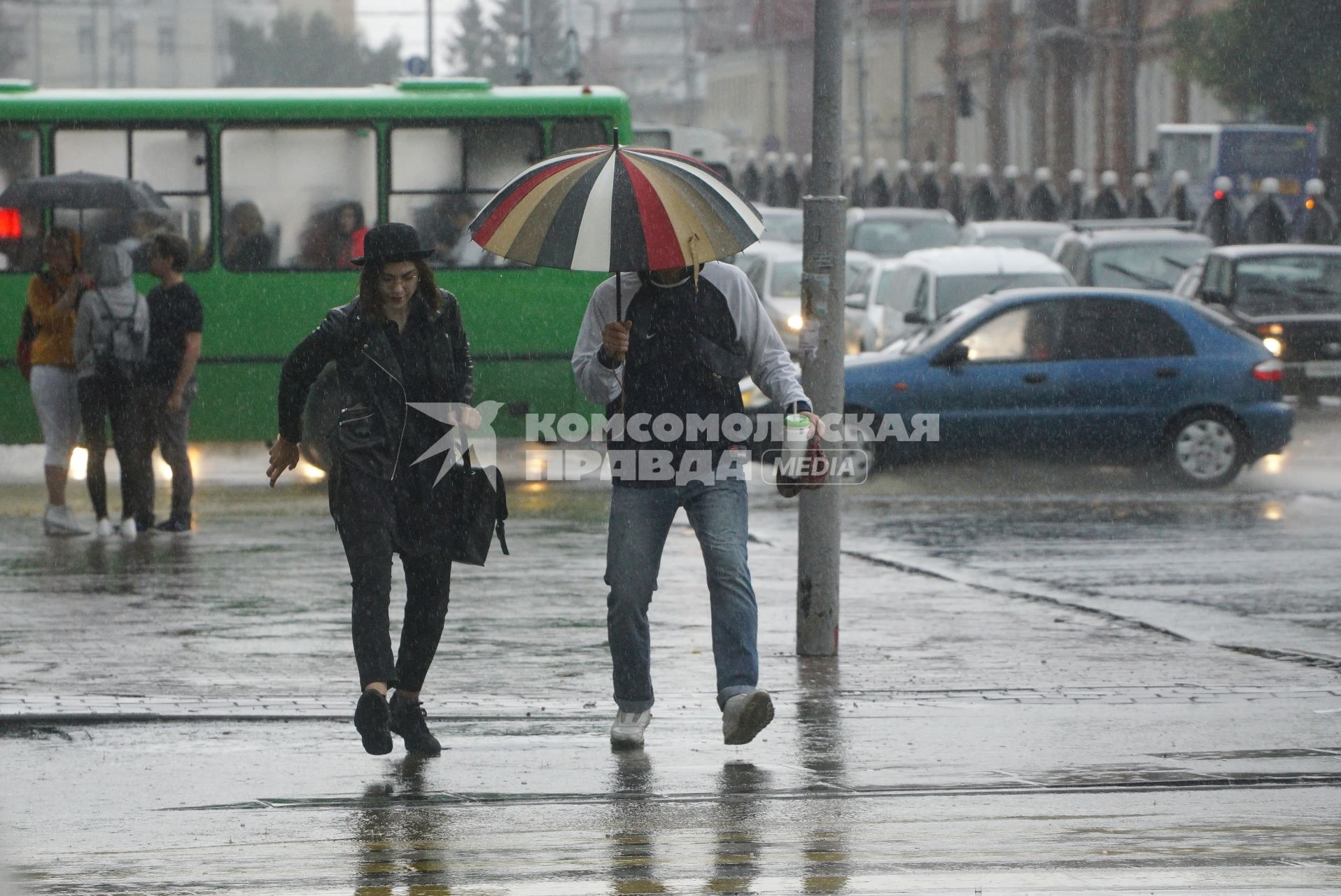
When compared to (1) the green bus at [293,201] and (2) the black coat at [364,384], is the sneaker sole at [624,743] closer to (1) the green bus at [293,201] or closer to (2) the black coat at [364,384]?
(2) the black coat at [364,384]

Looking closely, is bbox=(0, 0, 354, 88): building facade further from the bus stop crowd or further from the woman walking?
the woman walking

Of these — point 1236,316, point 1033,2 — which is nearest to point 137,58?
point 1033,2

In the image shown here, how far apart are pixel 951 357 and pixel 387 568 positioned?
1046cm

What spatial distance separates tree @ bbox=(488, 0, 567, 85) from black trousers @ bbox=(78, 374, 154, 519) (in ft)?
362

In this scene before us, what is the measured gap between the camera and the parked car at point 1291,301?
2320 centimetres

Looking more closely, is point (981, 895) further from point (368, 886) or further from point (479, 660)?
point (479, 660)

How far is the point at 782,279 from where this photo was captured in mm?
29438

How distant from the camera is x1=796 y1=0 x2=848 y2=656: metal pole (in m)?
9.45

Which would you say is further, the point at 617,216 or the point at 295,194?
the point at 295,194

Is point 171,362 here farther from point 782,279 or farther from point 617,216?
point 782,279

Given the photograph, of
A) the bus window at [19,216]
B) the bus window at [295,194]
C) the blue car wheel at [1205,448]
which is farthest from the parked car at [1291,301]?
the bus window at [19,216]

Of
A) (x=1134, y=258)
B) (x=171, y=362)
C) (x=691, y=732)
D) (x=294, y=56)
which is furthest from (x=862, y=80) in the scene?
(x=691, y=732)

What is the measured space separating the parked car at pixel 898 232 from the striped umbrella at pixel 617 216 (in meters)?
30.1

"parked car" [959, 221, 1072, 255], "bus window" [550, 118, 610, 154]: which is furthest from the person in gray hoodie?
"parked car" [959, 221, 1072, 255]
